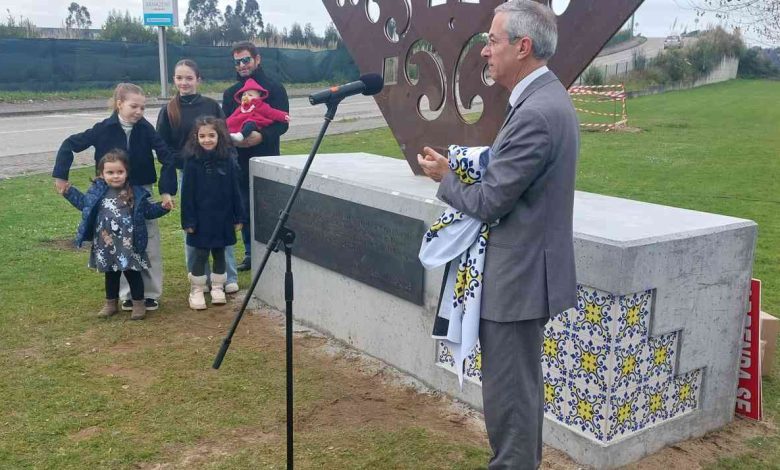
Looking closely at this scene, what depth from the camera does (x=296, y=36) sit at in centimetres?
3781

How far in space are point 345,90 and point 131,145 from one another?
9.22 feet

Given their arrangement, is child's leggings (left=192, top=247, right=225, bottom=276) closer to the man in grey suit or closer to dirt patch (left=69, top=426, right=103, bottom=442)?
dirt patch (left=69, top=426, right=103, bottom=442)

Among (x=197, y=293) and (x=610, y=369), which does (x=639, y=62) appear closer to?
(x=197, y=293)

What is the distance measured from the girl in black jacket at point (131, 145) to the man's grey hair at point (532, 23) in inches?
135

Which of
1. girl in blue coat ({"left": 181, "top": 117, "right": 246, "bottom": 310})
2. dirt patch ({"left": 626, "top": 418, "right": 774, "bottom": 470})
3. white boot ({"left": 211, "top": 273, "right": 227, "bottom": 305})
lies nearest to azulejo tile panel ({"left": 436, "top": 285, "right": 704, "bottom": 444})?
dirt patch ({"left": 626, "top": 418, "right": 774, "bottom": 470})

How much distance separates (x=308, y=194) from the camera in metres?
5.34

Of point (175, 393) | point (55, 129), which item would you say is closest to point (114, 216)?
point (175, 393)

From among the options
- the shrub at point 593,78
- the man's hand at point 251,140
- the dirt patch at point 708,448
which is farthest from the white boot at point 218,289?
the shrub at point 593,78

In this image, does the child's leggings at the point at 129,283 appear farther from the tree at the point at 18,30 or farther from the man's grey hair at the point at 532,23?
the tree at the point at 18,30

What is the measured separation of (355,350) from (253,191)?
65.4 inches

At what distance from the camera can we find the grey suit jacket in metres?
2.56

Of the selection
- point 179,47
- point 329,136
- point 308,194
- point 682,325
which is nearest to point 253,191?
point 308,194

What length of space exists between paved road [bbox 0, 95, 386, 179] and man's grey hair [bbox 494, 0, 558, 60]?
33.8 feet

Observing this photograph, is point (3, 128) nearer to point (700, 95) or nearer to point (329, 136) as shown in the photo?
point (329, 136)
